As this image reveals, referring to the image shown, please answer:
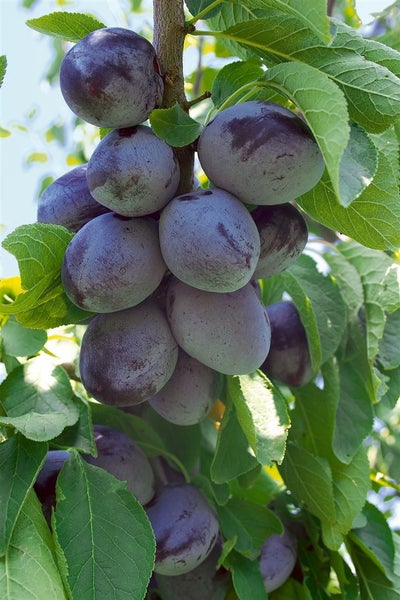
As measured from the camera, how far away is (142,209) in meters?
0.77

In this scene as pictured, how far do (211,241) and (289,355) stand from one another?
0.39 meters

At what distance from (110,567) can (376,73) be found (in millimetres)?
563

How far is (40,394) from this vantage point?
937mm

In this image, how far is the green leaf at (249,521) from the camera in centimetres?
103

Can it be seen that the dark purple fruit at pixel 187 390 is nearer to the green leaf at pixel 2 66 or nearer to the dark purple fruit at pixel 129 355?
the dark purple fruit at pixel 129 355

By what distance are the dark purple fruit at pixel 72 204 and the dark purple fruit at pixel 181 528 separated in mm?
371

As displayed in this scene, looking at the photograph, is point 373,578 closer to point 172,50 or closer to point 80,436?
point 80,436

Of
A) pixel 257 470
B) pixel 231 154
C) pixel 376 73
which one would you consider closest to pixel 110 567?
pixel 257 470

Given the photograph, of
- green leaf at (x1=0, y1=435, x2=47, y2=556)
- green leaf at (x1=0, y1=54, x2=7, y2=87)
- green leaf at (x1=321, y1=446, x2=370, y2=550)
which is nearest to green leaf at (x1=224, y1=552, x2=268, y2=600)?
green leaf at (x1=321, y1=446, x2=370, y2=550)

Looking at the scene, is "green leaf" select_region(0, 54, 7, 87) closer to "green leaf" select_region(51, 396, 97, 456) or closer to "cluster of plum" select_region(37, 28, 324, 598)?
"cluster of plum" select_region(37, 28, 324, 598)

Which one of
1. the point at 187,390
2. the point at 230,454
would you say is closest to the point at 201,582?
the point at 230,454

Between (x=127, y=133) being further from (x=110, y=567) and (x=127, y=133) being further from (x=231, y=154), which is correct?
(x=110, y=567)

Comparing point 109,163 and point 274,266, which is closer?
point 109,163

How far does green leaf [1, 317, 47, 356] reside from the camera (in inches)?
38.3
